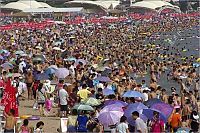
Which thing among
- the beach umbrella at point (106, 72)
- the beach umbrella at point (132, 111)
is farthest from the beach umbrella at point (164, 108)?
the beach umbrella at point (106, 72)

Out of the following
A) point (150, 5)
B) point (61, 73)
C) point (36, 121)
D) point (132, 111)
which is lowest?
point (36, 121)

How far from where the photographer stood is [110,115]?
10.0 meters

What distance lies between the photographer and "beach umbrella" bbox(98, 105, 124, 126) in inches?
390

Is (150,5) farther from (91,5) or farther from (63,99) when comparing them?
(63,99)

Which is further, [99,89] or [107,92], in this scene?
[99,89]

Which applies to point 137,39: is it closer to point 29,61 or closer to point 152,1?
point 29,61

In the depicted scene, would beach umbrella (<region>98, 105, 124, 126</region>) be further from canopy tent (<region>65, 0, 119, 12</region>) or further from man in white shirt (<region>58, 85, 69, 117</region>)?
canopy tent (<region>65, 0, 119, 12</region>)

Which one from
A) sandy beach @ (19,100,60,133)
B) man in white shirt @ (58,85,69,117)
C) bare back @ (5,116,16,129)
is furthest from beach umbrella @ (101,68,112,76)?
bare back @ (5,116,16,129)

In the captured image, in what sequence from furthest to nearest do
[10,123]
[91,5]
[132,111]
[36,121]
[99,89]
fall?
1. [91,5]
2. [99,89]
3. [36,121]
4. [132,111]
5. [10,123]

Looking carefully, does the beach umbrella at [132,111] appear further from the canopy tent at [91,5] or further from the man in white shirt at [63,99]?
the canopy tent at [91,5]

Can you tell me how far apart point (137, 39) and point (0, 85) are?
32959 millimetres

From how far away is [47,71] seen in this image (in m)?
17.8

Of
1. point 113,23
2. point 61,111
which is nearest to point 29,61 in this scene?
point 61,111

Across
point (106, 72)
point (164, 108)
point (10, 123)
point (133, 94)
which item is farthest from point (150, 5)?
point (10, 123)
